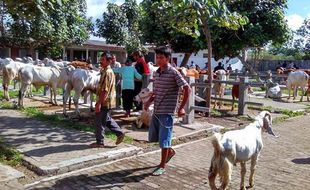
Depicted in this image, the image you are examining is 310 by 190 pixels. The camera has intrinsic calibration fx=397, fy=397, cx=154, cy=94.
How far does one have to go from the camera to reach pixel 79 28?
3434 cm

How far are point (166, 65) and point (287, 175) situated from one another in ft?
8.90

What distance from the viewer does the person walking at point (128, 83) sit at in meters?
10.5

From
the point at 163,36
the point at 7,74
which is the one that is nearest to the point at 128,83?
the point at 7,74

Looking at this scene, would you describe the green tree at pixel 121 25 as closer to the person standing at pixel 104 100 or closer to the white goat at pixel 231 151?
the person standing at pixel 104 100

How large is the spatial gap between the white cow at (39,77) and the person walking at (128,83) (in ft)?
8.58

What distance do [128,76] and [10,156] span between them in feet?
14.3

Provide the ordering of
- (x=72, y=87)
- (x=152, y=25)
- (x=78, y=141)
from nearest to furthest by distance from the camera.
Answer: (x=78, y=141)
(x=72, y=87)
(x=152, y=25)

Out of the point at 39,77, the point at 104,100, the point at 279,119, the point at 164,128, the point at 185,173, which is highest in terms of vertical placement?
the point at 39,77

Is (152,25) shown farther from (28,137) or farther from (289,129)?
(28,137)

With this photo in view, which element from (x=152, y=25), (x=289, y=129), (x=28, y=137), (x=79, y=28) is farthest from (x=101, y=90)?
(x=79, y=28)

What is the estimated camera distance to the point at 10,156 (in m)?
6.88

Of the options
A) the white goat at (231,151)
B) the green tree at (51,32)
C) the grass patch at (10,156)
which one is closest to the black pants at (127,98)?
the grass patch at (10,156)

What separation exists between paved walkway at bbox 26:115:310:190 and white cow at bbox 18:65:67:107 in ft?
19.1

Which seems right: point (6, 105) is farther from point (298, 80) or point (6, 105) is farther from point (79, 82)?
point (298, 80)
